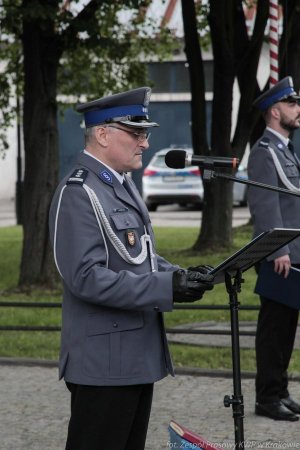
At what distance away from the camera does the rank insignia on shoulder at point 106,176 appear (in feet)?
14.8

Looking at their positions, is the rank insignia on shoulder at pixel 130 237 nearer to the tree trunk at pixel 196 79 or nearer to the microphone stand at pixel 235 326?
the microphone stand at pixel 235 326

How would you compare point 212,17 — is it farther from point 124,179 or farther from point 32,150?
point 124,179

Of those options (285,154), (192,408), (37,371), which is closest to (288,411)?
(192,408)

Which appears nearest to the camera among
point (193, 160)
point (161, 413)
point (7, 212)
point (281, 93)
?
point (193, 160)

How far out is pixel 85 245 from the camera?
4316 millimetres

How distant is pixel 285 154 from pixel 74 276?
3.23 m

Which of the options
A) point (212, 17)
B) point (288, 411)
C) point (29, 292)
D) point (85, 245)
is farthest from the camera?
point (212, 17)

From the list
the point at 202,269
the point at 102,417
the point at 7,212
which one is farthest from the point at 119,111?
the point at 7,212

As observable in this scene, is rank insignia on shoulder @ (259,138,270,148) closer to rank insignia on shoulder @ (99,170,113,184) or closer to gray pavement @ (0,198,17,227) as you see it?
rank insignia on shoulder @ (99,170,113,184)

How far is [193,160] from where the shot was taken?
15.1ft

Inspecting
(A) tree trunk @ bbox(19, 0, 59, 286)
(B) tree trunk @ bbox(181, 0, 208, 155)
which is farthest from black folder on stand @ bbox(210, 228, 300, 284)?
(B) tree trunk @ bbox(181, 0, 208, 155)

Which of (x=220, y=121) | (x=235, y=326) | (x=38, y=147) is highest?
(x=235, y=326)

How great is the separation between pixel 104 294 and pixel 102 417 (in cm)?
45

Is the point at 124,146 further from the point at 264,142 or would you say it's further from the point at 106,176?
the point at 264,142
